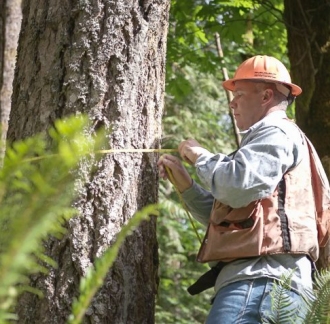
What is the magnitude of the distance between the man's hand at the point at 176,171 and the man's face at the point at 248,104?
30 centimetres

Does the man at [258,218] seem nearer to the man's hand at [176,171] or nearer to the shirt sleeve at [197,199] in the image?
the man's hand at [176,171]

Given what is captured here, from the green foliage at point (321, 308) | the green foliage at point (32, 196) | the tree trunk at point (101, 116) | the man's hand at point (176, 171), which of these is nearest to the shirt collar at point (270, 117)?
the man's hand at point (176, 171)

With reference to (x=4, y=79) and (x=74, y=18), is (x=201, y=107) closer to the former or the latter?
(x=4, y=79)

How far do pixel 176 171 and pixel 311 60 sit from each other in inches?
115

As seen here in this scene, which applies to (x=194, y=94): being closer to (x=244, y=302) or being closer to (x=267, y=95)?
(x=267, y=95)

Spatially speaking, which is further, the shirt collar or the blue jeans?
the shirt collar

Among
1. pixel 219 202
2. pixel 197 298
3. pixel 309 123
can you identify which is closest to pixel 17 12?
pixel 309 123

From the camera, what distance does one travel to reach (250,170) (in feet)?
8.48

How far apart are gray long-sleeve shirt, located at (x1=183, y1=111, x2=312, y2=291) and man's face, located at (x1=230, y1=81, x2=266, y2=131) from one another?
0.40ft

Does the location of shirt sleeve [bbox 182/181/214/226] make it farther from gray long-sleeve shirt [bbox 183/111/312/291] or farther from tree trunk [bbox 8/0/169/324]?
gray long-sleeve shirt [bbox 183/111/312/291]

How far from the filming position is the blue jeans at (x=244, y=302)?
2.60 metres

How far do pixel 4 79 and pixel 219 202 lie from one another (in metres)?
4.53

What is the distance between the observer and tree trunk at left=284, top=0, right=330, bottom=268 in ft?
17.9

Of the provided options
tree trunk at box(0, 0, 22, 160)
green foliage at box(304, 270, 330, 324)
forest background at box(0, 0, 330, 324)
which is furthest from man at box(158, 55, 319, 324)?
tree trunk at box(0, 0, 22, 160)
